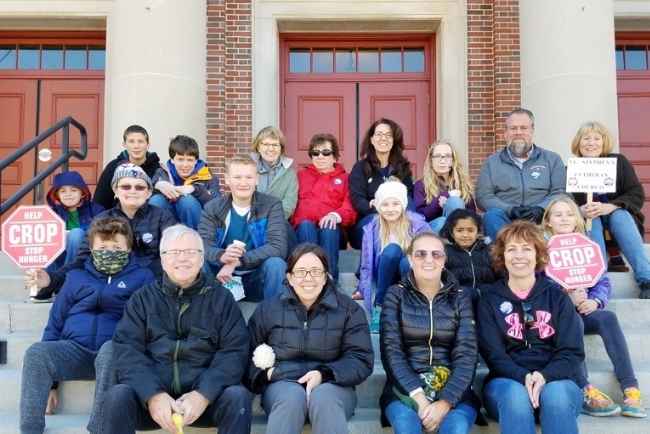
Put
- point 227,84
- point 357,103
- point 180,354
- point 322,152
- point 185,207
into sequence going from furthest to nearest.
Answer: point 357,103 < point 227,84 < point 322,152 < point 185,207 < point 180,354

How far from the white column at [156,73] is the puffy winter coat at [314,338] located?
4.49 meters

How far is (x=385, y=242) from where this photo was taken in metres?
5.23

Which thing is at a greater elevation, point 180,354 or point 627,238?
point 627,238

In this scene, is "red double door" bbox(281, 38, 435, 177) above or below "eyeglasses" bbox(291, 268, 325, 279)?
above

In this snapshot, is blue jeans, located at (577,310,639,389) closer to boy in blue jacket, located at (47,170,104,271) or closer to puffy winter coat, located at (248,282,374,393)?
puffy winter coat, located at (248,282,374,393)

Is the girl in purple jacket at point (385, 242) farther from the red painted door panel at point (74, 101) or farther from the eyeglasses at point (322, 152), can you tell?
the red painted door panel at point (74, 101)

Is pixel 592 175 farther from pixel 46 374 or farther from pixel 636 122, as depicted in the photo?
pixel 636 122

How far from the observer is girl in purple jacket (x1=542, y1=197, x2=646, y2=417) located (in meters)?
4.48

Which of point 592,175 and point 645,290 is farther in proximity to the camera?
point 645,290

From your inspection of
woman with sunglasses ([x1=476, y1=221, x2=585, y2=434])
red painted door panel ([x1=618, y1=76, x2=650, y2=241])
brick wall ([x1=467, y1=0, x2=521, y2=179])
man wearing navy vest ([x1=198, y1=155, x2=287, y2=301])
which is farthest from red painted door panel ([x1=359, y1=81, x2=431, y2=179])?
woman with sunglasses ([x1=476, y1=221, x2=585, y2=434])

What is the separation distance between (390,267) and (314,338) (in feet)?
3.50

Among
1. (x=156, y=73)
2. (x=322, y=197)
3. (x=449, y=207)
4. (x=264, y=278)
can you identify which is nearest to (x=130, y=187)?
(x=264, y=278)

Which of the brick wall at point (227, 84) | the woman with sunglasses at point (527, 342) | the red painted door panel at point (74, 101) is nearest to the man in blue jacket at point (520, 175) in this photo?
the woman with sunglasses at point (527, 342)

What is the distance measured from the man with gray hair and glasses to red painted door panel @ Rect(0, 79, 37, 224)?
6.62 metres
